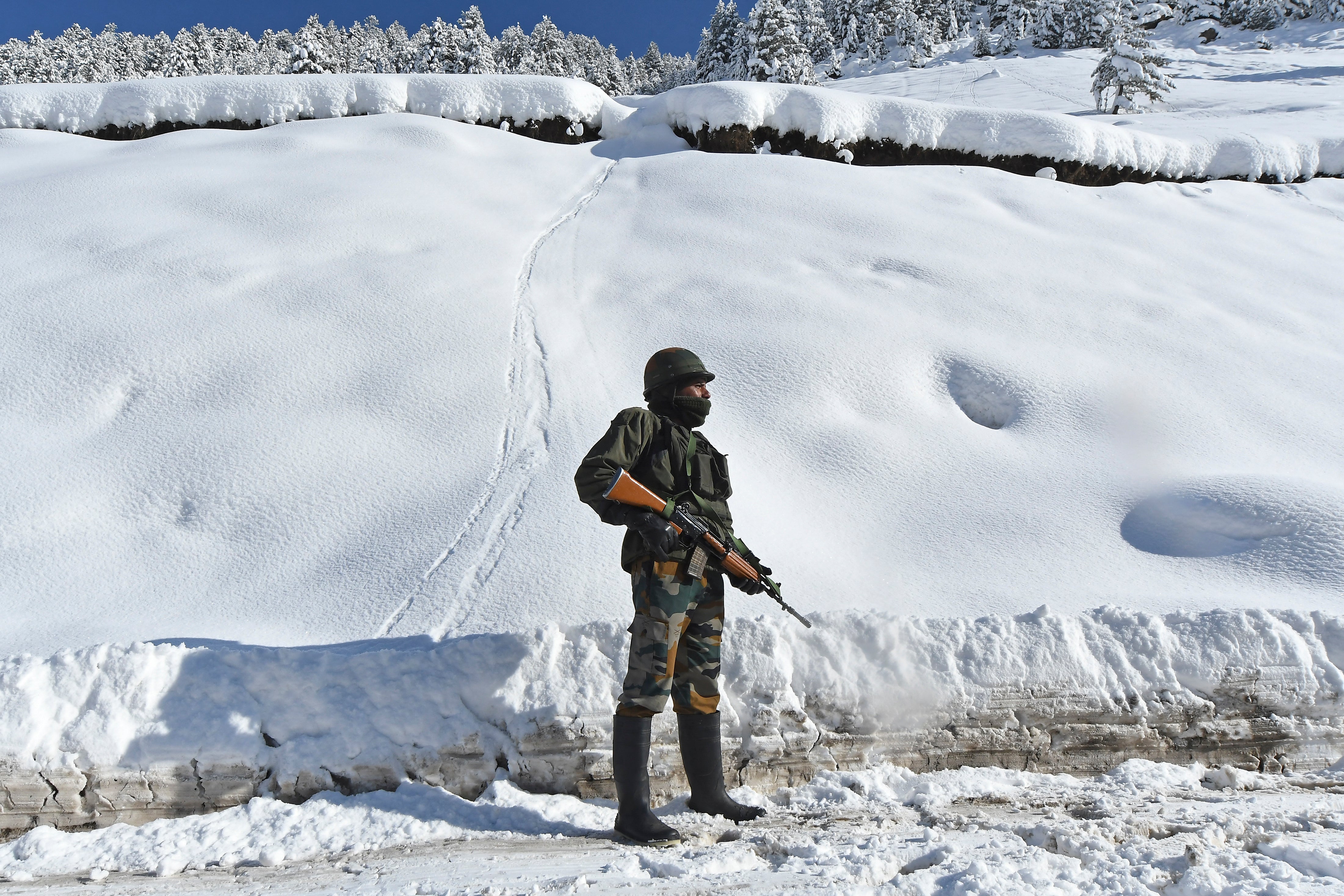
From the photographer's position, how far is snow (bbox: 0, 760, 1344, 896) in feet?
8.05

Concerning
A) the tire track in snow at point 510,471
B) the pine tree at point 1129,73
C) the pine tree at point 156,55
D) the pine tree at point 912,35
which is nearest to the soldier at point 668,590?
the tire track in snow at point 510,471

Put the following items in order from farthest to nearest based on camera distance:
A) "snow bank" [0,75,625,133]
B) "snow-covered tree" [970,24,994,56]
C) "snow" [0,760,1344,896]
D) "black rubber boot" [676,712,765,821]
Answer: "snow-covered tree" [970,24,994,56]
"snow bank" [0,75,625,133]
"black rubber boot" [676,712,765,821]
"snow" [0,760,1344,896]

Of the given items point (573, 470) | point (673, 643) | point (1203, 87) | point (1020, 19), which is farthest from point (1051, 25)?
point (673, 643)

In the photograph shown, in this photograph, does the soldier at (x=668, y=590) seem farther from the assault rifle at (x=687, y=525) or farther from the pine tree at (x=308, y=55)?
the pine tree at (x=308, y=55)

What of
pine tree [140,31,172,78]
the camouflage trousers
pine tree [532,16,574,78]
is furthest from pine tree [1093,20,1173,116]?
pine tree [140,31,172,78]

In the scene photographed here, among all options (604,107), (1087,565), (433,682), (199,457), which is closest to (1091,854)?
(1087,565)

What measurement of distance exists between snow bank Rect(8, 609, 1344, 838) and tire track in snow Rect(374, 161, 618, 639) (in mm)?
378

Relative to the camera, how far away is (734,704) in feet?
11.0

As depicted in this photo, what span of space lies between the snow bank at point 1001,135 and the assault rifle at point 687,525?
38.1 ft

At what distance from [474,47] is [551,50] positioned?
2028 cm

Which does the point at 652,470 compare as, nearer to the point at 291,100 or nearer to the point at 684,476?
the point at 684,476

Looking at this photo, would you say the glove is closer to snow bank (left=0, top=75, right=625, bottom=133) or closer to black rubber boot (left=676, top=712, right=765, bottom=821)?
black rubber boot (left=676, top=712, right=765, bottom=821)

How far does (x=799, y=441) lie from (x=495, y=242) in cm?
489

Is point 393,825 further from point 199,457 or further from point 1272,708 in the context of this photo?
point 1272,708
